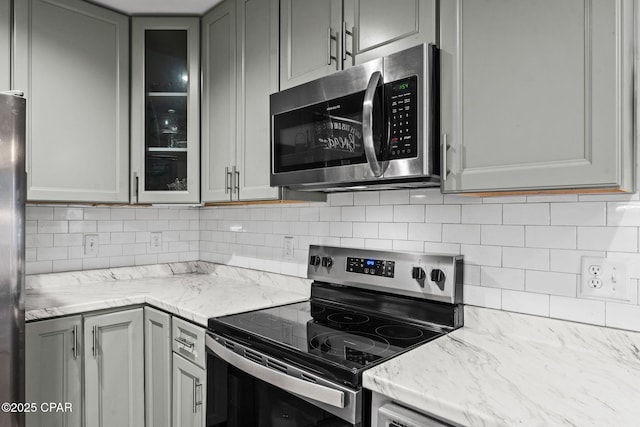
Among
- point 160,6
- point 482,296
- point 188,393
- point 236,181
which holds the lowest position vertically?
point 188,393

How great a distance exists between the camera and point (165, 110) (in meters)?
2.36

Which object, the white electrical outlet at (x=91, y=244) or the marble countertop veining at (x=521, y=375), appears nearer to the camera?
the marble countertop veining at (x=521, y=375)

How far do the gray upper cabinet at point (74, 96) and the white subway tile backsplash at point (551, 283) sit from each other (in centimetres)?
203

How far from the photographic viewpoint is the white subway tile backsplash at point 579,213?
4.01ft

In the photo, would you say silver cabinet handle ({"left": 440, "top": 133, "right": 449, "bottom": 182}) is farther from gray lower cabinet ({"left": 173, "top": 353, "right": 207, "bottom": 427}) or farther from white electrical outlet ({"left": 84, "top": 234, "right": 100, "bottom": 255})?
white electrical outlet ({"left": 84, "top": 234, "right": 100, "bottom": 255})

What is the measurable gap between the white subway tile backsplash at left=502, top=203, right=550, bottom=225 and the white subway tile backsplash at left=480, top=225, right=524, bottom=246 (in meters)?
0.02

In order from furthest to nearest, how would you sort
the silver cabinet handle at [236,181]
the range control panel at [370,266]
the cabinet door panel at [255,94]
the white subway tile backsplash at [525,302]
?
the silver cabinet handle at [236,181], the cabinet door panel at [255,94], the range control panel at [370,266], the white subway tile backsplash at [525,302]

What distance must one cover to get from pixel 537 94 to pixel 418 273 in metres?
0.74


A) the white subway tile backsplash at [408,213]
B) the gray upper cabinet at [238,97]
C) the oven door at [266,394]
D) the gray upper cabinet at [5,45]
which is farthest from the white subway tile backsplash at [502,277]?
the gray upper cabinet at [5,45]

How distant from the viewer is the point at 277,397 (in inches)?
51.8

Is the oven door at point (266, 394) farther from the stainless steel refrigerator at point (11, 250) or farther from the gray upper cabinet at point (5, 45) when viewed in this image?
the gray upper cabinet at point (5, 45)

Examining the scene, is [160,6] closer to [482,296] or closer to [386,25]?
[386,25]

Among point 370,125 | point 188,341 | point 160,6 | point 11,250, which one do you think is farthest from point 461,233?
point 160,6

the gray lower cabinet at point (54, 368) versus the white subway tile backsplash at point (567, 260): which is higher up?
the white subway tile backsplash at point (567, 260)
